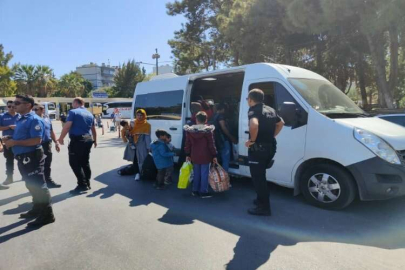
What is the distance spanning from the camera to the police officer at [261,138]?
3987 mm

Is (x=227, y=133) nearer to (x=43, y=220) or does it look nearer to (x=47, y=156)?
(x=43, y=220)

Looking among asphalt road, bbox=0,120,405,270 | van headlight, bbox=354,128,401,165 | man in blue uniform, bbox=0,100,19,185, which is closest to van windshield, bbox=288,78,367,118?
van headlight, bbox=354,128,401,165

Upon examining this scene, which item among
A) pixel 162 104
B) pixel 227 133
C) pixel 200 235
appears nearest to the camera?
pixel 200 235

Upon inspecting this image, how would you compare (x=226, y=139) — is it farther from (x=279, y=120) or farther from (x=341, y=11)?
(x=341, y=11)

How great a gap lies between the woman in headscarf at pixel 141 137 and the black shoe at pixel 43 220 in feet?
8.10

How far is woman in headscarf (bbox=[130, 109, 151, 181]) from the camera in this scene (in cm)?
637

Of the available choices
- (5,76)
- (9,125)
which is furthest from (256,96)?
(5,76)

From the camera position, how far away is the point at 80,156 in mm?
5527

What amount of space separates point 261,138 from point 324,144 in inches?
37.8

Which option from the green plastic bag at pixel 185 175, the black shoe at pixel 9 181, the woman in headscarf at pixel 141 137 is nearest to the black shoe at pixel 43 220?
the green plastic bag at pixel 185 175

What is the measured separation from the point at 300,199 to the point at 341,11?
9130mm

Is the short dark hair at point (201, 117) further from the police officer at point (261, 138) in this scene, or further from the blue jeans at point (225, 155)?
the police officer at point (261, 138)

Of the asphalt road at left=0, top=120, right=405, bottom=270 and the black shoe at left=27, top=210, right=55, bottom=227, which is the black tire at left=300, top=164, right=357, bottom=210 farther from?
the black shoe at left=27, top=210, right=55, bottom=227

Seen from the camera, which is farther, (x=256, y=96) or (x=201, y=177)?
(x=201, y=177)
